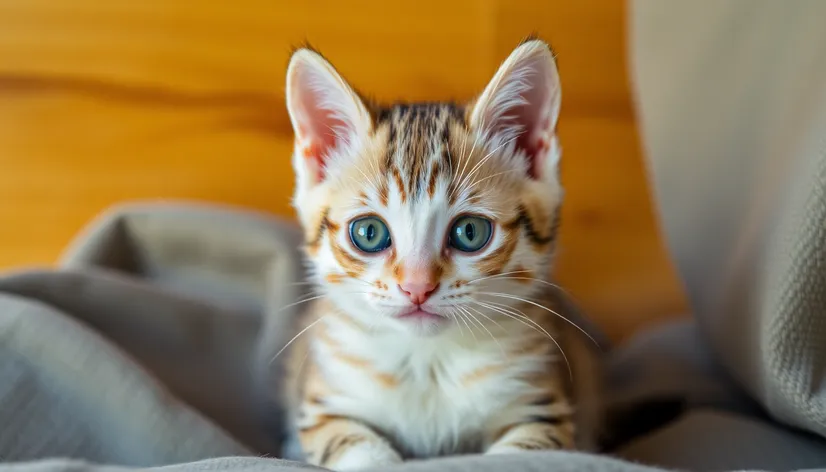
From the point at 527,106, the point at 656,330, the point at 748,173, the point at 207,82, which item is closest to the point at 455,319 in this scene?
the point at 527,106

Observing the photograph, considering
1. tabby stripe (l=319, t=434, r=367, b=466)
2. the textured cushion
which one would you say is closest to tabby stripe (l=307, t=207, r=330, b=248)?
tabby stripe (l=319, t=434, r=367, b=466)

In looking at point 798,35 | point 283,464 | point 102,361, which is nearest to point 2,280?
point 102,361

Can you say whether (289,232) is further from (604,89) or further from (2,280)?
(604,89)

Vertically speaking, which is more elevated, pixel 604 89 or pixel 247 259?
pixel 604 89

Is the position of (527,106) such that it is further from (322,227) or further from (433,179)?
(322,227)

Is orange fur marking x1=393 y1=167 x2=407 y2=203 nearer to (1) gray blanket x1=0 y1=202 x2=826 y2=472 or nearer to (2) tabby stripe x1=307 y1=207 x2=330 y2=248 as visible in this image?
(2) tabby stripe x1=307 y1=207 x2=330 y2=248

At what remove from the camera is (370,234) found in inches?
27.5

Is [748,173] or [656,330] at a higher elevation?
[748,173]

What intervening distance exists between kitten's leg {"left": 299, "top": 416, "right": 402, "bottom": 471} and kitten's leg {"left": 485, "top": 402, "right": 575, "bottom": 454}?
0.12 m

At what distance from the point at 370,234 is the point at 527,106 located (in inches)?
8.9

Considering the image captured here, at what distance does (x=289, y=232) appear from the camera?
1224 millimetres

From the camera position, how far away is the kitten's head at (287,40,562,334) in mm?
667

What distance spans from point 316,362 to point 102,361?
0.25 m

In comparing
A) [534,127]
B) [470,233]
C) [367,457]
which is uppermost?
[534,127]
